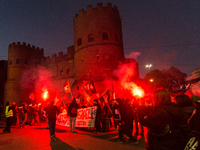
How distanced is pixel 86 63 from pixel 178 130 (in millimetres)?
21627

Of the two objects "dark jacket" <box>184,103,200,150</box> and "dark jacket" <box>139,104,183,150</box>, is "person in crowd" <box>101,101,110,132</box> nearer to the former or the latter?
"dark jacket" <box>139,104,183,150</box>

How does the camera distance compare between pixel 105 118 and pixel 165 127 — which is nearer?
pixel 165 127

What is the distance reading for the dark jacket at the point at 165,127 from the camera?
229 centimetres

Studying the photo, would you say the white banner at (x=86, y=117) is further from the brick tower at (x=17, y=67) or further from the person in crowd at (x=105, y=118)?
the brick tower at (x=17, y=67)

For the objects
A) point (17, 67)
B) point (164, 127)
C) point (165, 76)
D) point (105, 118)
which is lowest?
→ point (105, 118)

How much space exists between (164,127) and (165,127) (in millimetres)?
15

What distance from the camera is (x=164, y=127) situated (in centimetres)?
233

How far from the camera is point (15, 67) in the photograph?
35.6 metres

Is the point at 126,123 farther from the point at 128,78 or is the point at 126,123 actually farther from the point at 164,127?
the point at 128,78

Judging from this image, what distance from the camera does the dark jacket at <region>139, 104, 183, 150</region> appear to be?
229cm

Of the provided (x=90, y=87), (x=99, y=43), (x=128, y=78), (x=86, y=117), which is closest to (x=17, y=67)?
(x=99, y=43)

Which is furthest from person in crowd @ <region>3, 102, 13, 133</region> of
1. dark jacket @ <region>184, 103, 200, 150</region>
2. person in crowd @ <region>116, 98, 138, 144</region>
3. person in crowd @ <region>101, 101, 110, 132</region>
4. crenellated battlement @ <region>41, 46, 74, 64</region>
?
crenellated battlement @ <region>41, 46, 74, 64</region>

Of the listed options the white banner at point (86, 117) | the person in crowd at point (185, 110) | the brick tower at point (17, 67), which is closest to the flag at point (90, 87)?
the white banner at point (86, 117)

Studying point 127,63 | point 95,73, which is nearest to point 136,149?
point 95,73
